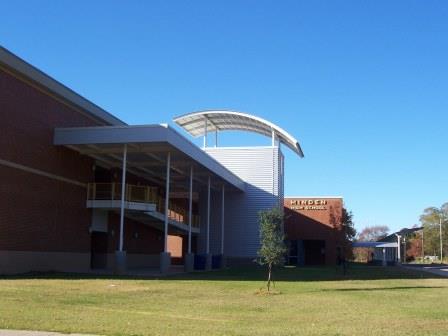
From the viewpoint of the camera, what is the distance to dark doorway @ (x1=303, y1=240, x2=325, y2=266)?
229 ft

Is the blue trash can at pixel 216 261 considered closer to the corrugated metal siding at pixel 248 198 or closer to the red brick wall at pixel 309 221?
the corrugated metal siding at pixel 248 198

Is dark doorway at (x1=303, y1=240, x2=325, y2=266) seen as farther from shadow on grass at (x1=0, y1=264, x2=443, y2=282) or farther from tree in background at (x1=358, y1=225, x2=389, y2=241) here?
tree in background at (x1=358, y1=225, x2=389, y2=241)

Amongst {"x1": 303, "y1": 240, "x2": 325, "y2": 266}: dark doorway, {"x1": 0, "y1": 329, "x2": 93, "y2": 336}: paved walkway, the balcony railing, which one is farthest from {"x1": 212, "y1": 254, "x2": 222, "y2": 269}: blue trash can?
{"x1": 0, "y1": 329, "x2": 93, "y2": 336}: paved walkway

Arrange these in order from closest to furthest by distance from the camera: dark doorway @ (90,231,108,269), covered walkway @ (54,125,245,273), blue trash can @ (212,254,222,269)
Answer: covered walkway @ (54,125,245,273), dark doorway @ (90,231,108,269), blue trash can @ (212,254,222,269)

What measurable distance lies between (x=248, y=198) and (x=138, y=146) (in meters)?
20.1

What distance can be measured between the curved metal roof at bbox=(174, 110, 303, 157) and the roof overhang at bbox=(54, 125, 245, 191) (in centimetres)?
993

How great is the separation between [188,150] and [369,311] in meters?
21.7

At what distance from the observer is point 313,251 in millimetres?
70688

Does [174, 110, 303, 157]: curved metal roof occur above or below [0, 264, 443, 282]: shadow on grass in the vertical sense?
above

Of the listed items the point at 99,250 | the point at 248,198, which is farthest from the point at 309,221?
the point at 99,250

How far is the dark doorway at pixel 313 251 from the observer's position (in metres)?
69.8

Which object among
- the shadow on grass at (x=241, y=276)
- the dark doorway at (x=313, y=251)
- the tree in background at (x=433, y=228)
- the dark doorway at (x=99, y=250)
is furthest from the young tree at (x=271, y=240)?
the tree in background at (x=433, y=228)

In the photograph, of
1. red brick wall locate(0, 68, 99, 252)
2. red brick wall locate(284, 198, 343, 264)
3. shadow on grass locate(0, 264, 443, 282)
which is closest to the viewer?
shadow on grass locate(0, 264, 443, 282)

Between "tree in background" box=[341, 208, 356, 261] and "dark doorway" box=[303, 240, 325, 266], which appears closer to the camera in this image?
"tree in background" box=[341, 208, 356, 261]
